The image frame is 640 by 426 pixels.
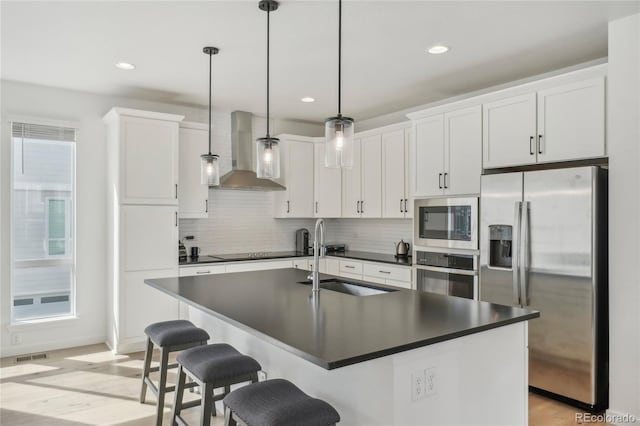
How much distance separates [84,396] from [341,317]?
250 cm

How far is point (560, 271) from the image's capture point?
3.18 meters

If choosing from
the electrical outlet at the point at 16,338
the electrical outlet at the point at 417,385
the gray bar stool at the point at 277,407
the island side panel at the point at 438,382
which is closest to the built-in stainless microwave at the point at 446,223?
the island side panel at the point at 438,382

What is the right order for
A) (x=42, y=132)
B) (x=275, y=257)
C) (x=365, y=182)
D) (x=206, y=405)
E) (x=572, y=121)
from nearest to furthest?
1. (x=206, y=405)
2. (x=572, y=121)
3. (x=42, y=132)
4. (x=275, y=257)
5. (x=365, y=182)

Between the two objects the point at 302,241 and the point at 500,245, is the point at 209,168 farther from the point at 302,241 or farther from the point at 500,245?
the point at 302,241

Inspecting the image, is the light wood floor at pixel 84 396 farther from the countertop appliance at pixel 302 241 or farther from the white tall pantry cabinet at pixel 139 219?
the countertop appliance at pixel 302 241

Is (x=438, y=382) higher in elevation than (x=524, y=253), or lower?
lower

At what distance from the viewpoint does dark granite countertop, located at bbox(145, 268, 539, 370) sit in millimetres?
1664

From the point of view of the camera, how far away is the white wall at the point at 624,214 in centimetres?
289

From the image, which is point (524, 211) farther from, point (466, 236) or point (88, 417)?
point (88, 417)

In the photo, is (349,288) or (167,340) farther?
(349,288)

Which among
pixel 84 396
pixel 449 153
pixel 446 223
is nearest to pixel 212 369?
pixel 84 396

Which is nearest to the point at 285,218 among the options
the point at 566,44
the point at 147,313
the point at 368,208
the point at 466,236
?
the point at 368,208

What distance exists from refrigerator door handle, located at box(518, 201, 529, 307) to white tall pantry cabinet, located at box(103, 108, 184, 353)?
332cm

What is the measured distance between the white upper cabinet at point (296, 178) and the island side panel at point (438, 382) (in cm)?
335
